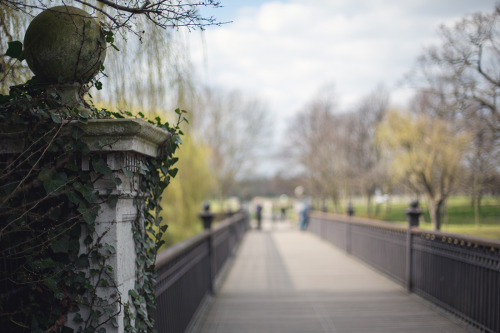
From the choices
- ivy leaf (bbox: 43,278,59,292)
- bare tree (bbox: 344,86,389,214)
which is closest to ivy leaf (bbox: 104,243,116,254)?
ivy leaf (bbox: 43,278,59,292)

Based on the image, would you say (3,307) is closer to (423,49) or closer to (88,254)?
(88,254)

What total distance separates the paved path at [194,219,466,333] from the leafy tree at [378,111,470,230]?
11522mm

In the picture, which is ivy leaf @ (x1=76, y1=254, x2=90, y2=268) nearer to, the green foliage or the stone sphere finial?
the green foliage

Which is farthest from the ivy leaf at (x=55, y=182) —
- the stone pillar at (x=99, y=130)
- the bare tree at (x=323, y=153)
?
the bare tree at (x=323, y=153)

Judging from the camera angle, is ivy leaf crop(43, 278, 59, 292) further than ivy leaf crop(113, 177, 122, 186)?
No

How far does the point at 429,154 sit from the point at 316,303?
56.9 feet

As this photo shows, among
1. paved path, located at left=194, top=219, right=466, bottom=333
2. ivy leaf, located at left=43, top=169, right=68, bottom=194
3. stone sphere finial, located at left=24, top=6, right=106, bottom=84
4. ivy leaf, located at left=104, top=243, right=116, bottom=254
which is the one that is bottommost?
paved path, located at left=194, top=219, right=466, bottom=333

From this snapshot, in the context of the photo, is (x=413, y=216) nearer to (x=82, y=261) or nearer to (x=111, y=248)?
(x=111, y=248)

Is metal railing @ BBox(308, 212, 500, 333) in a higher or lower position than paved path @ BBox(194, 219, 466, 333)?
higher

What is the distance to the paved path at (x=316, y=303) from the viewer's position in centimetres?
562

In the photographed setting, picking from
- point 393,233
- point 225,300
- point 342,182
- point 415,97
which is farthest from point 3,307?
point 415,97

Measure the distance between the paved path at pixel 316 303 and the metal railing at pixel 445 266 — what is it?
25 centimetres

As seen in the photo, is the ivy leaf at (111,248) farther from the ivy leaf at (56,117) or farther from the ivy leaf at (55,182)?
the ivy leaf at (56,117)

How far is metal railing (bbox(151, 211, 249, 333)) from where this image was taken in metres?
3.87
